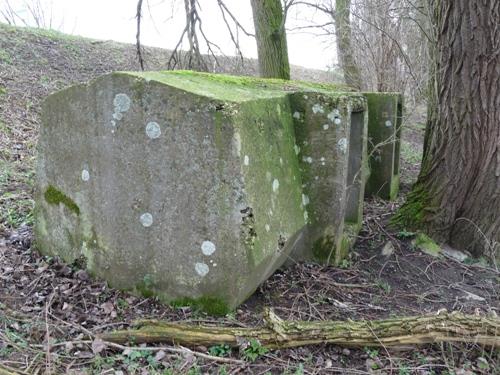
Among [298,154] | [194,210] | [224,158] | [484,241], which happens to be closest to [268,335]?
[194,210]

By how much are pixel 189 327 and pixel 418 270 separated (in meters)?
2.07

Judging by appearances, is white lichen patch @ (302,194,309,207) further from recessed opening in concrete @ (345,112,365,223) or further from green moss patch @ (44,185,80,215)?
green moss patch @ (44,185,80,215)

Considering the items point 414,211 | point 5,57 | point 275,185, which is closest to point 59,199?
point 275,185

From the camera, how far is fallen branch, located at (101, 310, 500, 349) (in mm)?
2637

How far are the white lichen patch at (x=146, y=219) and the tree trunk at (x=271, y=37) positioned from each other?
16.3 ft

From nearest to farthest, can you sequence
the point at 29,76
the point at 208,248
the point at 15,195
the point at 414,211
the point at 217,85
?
the point at 208,248 < the point at 217,85 < the point at 414,211 < the point at 15,195 < the point at 29,76

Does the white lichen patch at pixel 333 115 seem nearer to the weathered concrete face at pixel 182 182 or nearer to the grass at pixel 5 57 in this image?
the weathered concrete face at pixel 182 182

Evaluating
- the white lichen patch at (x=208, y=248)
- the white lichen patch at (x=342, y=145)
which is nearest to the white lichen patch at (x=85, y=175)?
the white lichen patch at (x=208, y=248)

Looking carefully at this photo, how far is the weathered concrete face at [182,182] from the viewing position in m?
2.82

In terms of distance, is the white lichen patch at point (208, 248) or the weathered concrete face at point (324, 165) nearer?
the white lichen patch at point (208, 248)

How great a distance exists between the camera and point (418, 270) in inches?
147

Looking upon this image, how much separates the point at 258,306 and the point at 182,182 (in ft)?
3.37

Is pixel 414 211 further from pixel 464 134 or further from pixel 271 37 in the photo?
pixel 271 37

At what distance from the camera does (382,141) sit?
5.50 meters
